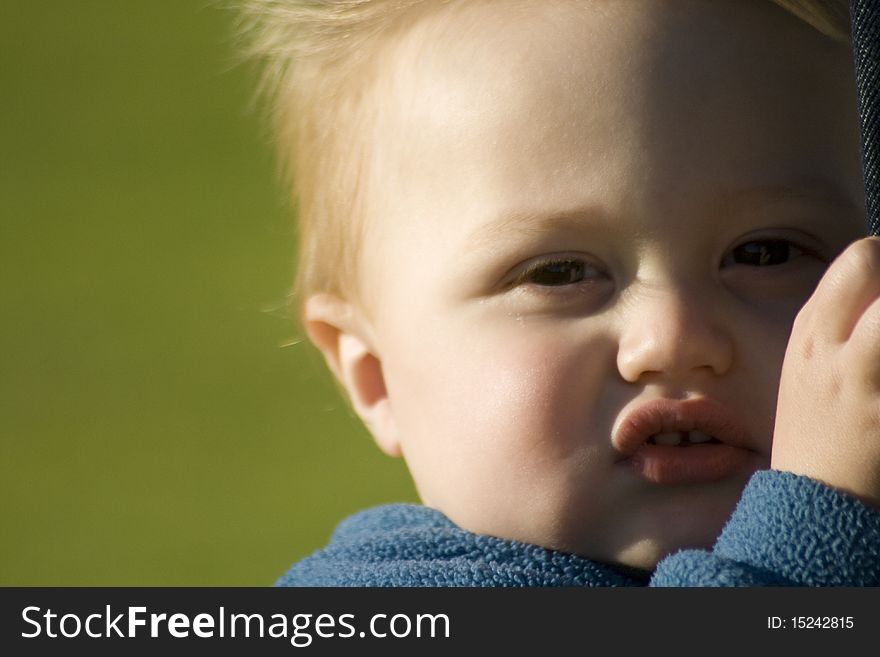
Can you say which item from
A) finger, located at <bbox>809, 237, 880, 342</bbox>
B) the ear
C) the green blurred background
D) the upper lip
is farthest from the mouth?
the green blurred background

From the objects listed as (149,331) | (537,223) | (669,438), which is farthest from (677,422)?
(149,331)

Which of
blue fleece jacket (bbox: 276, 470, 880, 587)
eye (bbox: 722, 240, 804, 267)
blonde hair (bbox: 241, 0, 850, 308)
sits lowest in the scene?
blue fleece jacket (bbox: 276, 470, 880, 587)

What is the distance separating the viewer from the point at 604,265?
0.64m

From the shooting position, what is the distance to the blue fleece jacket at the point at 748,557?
508 millimetres

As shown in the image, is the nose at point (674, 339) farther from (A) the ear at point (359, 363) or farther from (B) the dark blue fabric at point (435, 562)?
(A) the ear at point (359, 363)

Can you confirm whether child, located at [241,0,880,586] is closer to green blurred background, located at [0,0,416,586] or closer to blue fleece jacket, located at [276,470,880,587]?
blue fleece jacket, located at [276,470,880,587]

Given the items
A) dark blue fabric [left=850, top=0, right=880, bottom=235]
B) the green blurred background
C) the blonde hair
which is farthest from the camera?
the green blurred background

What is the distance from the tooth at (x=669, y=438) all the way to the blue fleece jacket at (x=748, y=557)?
6cm

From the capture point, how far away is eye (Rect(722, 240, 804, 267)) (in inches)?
25.2

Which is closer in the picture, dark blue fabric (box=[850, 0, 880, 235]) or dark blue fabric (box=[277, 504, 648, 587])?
dark blue fabric (box=[850, 0, 880, 235])

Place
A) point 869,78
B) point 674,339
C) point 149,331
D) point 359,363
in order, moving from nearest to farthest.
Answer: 1. point 869,78
2. point 674,339
3. point 359,363
4. point 149,331

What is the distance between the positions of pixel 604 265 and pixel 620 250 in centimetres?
1

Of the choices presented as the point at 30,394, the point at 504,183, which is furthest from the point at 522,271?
the point at 30,394

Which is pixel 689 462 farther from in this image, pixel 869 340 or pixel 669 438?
pixel 869 340
